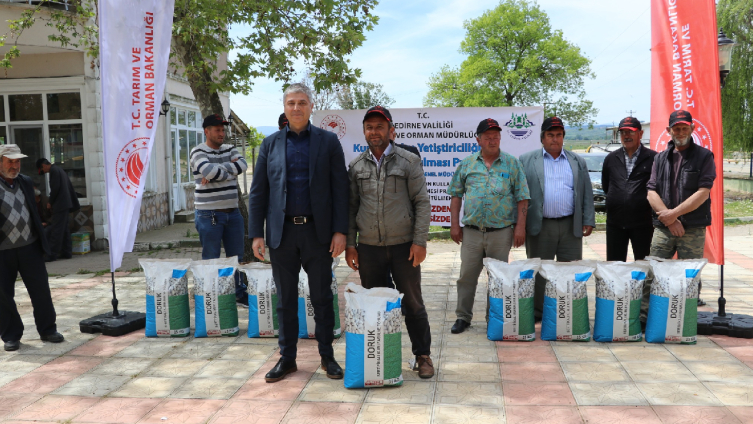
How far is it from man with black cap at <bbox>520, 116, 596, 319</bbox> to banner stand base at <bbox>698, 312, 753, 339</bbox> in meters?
1.14

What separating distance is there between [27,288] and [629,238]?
213 inches

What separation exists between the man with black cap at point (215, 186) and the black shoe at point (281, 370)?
185cm

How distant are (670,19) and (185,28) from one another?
211 inches

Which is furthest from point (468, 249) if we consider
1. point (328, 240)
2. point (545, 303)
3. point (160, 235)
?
point (160, 235)

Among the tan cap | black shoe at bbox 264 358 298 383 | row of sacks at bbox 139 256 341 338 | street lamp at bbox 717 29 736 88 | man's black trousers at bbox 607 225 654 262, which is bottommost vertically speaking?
black shoe at bbox 264 358 298 383

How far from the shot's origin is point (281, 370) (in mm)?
3936

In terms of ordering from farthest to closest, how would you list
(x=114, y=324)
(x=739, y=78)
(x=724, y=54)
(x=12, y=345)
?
1. (x=739, y=78)
2. (x=724, y=54)
3. (x=114, y=324)
4. (x=12, y=345)

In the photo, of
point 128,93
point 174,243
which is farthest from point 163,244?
point 128,93

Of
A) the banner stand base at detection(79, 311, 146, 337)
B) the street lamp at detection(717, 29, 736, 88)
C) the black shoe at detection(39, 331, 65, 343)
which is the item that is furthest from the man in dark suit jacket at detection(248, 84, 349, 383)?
the street lamp at detection(717, 29, 736, 88)

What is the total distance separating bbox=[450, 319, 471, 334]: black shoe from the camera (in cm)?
496

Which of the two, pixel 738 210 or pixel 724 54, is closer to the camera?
pixel 724 54

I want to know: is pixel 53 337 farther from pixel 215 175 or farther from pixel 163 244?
pixel 163 244

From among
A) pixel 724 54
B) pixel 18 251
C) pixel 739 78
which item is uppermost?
pixel 739 78

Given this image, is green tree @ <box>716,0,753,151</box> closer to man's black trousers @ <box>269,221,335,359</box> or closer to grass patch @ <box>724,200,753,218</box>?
grass patch @ <box>724,200,753,218</box>
